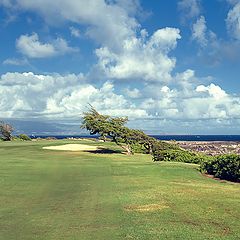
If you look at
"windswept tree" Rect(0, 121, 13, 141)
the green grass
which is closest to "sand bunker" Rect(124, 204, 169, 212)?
the green grass

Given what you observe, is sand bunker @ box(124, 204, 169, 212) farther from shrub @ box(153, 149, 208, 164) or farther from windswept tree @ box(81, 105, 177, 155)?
windswept tree @ box(81, 105, 177, 155)

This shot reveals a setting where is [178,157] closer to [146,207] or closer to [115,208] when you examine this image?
[146,207]

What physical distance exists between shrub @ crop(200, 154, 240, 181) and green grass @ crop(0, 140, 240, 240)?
2.00m

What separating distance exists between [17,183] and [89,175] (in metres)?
6.29

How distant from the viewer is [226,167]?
30453 mm

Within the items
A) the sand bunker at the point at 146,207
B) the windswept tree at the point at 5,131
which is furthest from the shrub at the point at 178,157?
the windswept tree at the point at 5,131

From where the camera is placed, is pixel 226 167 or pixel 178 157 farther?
pixel 178 157

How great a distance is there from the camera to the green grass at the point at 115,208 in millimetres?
13187

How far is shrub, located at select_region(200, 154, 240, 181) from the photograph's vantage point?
29438 millimetres

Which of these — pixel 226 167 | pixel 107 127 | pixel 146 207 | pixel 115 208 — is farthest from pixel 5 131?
pixel 146 207

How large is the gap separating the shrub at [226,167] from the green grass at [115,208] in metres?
2.00

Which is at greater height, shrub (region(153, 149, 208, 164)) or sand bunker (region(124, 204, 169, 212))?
shrub (region(153, 149, 208, 164))

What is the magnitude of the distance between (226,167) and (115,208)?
50.5ft

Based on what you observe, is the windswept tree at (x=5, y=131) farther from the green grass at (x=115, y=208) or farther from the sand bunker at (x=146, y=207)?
the sand bunker at (x=146, y=207)
